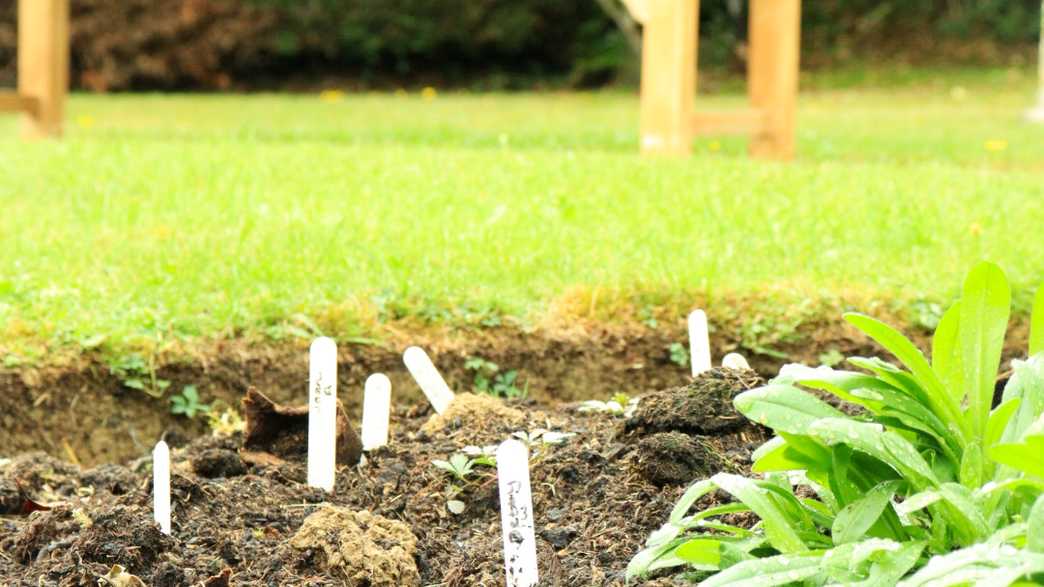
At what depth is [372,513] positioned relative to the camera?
2232 millimetres

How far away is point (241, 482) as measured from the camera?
238cm

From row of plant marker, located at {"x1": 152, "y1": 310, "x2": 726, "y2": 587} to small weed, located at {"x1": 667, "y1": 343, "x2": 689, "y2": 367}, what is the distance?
28.7 inches

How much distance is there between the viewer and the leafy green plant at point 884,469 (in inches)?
62.6

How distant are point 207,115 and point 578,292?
7.25m

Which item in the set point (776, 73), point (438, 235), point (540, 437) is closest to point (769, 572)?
point (540, 437)

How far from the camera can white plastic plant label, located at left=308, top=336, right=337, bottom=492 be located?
2.15 m

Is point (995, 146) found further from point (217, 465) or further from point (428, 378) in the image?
point (217, 465)

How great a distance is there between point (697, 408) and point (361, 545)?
0.63m

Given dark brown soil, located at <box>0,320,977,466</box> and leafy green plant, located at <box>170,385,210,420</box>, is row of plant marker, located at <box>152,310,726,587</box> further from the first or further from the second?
leafy green plant, located at <box>170,385,210,420</box>

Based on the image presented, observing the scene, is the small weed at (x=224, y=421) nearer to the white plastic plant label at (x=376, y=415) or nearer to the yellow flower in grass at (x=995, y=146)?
the white plastic plant label at (x=376, y=415)

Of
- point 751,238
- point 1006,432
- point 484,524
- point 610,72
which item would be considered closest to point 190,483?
point 484,524

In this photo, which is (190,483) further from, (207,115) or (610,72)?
(610,72)

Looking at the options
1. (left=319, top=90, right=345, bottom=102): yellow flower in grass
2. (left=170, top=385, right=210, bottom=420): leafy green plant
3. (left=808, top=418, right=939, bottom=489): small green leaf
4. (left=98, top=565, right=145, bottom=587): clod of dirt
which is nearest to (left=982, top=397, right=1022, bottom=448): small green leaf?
(left=808, top=418, right=939, bottom=489): small green leaf

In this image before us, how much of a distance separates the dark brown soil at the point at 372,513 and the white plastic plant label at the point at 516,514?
8 cm
